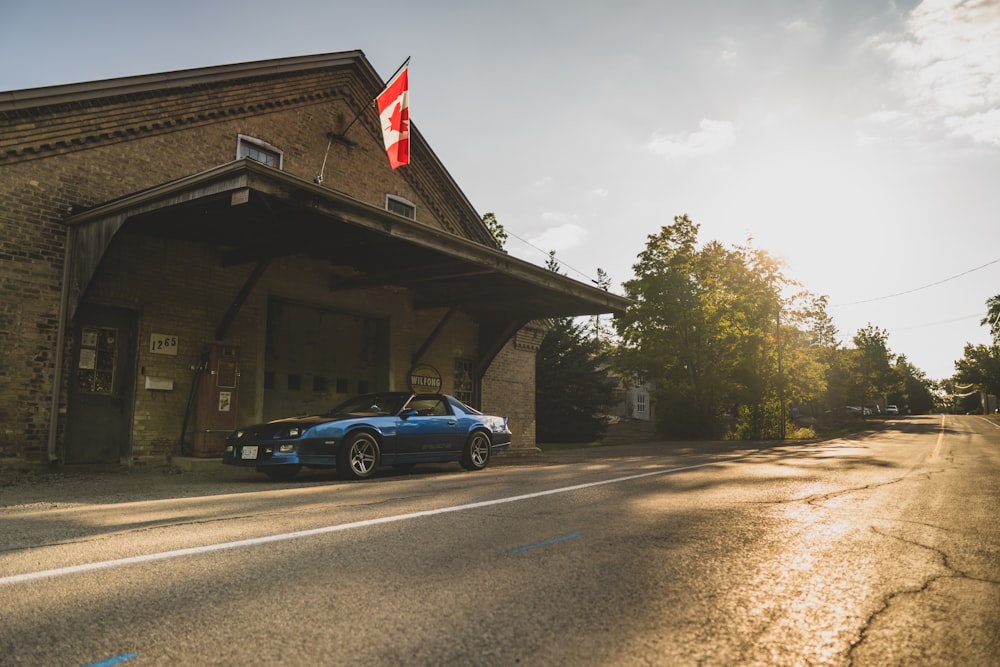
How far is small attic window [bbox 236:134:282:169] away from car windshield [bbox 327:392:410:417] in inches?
247

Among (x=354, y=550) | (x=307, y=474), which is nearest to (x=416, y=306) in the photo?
(x=307, y=474)

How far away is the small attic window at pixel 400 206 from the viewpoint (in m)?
18.1

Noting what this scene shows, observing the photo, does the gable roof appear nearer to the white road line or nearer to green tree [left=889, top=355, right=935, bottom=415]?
the white road line

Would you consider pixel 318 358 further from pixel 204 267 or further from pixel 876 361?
pixel 876 361

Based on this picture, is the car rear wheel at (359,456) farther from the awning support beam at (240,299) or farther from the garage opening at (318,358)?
the garage opening at (318,358)

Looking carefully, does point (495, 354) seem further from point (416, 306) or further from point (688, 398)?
point (688, 398)

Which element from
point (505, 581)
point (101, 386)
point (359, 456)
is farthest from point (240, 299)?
point (505, 581)

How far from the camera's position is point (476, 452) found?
39.9 ft

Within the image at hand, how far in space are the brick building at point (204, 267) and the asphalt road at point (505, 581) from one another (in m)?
4.88

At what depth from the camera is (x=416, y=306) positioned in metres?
17.3

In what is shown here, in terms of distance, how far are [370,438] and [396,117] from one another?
854 cm

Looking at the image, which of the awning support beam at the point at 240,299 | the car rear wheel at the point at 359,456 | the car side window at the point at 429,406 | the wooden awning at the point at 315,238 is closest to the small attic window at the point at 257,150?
the wooden awning at the point at 315,238

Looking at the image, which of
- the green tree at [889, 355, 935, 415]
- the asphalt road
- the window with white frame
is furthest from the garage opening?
the green tree at [889, 355, 935, 415]

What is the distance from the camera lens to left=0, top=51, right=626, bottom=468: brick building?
34.0ft
